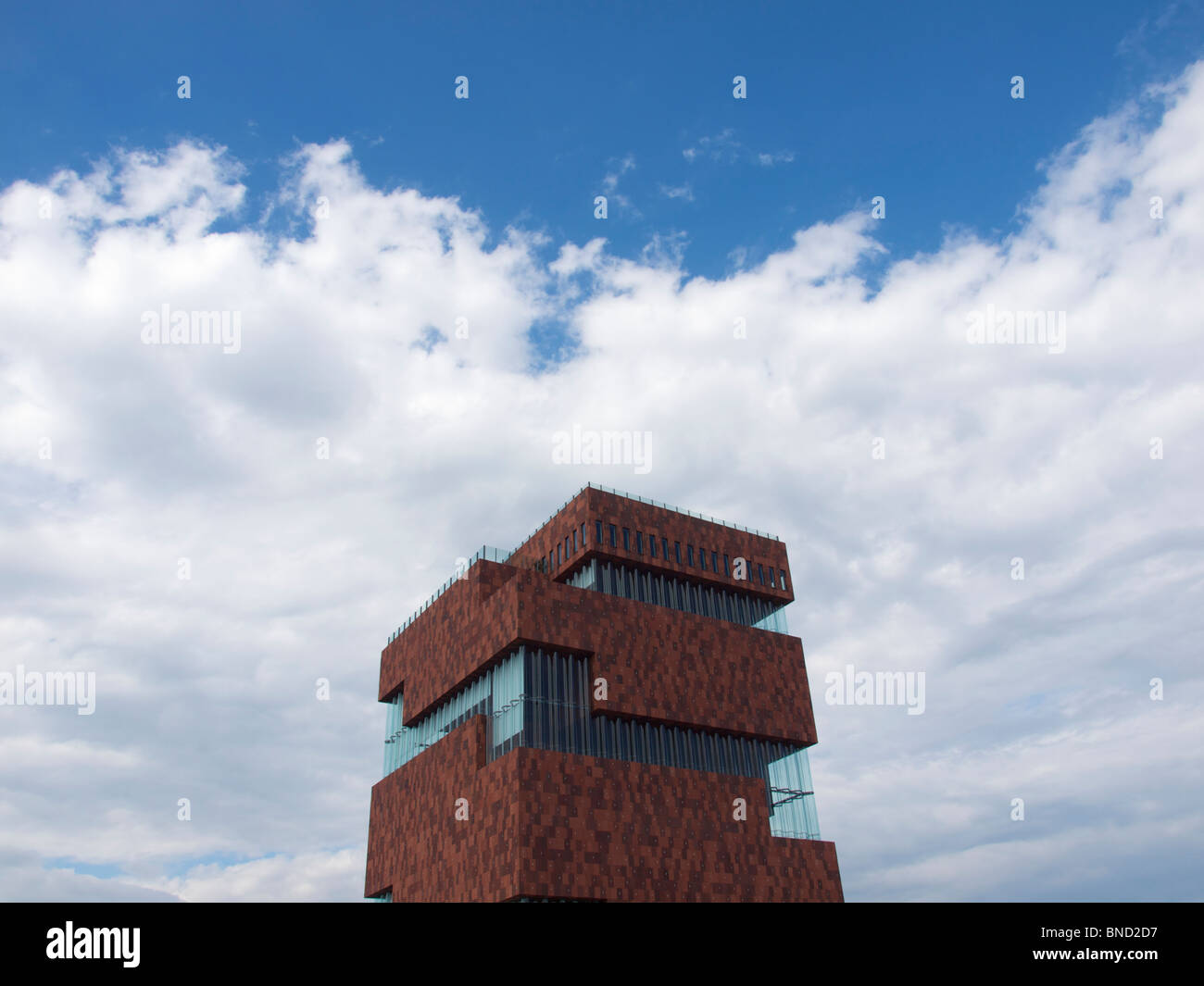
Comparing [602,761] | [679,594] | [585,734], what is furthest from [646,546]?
[602,761]

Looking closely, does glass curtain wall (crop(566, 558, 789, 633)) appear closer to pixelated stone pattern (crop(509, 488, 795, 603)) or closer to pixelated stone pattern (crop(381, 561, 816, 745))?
pixelated stone pattern (crop(509, 488, 795, 603))

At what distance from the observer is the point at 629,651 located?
7556 cm

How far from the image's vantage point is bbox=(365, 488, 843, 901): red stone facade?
65.1 m

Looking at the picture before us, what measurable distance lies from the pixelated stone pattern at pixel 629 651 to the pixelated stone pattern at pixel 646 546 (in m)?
4.60

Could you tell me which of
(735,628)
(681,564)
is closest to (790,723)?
A: (735,628)

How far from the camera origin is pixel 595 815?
66.2 metres

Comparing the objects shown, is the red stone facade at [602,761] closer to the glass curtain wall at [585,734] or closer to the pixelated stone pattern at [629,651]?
the pixelated stone pattern at [629,651]

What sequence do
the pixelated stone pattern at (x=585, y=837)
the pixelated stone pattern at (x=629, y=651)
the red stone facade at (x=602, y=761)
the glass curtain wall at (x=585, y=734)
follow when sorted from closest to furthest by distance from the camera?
1. the pixelated stone pattern at (x=585, y=837)
2. the red stone facade at (x=602, y=761)
3. the glass curtain wall at (x=585, y=734)
4. the pixelated stone pattern at (x=629, y=651)

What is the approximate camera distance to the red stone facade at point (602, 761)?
65.1 meters

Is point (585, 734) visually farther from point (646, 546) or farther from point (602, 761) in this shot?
point (646, 546)

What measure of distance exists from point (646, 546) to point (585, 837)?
26433 mm

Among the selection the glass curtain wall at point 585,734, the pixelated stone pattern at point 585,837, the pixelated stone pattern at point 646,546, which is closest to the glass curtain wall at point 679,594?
the pixelated stone pattern at point 646,546

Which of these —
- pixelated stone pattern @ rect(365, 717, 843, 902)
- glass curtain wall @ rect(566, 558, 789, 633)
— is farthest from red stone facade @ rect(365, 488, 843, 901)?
glass curtain wall @ rect(566, 558, 789, 633)

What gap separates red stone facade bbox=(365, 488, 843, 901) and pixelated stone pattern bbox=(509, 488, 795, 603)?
0.17 metres
